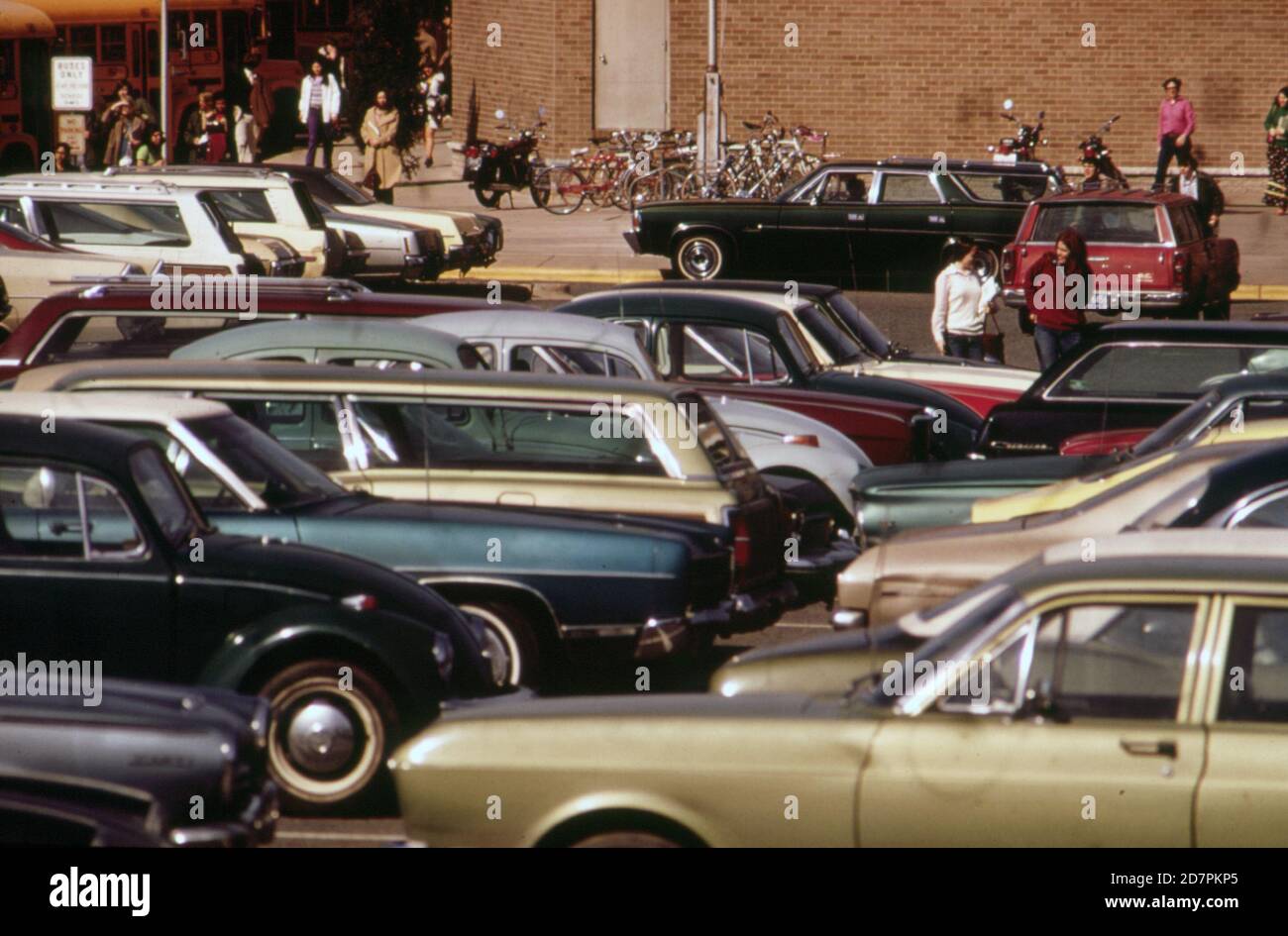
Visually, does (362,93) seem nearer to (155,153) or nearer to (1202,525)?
(155,153)

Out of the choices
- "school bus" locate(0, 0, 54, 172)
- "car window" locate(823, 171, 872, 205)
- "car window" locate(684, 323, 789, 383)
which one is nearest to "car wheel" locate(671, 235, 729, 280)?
"car window" locate(823, 171, 872, 205)

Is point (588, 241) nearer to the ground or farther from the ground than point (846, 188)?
nearer to the ground

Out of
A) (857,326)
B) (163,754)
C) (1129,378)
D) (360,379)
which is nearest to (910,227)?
(857,326)

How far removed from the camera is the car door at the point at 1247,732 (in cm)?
531

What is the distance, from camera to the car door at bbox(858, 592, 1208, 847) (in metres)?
5.39

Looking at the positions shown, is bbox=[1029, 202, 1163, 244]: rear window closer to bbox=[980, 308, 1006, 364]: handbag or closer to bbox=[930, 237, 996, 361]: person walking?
bbox=[980, 308, 1006, 364]: handbag

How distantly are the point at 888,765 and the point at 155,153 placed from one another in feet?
91.8

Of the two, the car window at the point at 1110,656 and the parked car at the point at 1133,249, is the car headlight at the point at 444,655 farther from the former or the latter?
the parked car at the point at 1133,249

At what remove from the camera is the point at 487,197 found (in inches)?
1272

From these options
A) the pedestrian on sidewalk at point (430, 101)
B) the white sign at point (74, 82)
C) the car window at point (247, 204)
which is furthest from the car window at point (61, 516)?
the pedestrian on sidewalk at point (430, 101)

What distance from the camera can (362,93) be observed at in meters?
39.1

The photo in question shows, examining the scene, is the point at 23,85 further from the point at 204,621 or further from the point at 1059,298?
the point at 204,621

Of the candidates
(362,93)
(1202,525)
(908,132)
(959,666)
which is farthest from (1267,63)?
(959,666)

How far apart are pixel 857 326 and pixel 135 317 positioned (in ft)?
19.0
